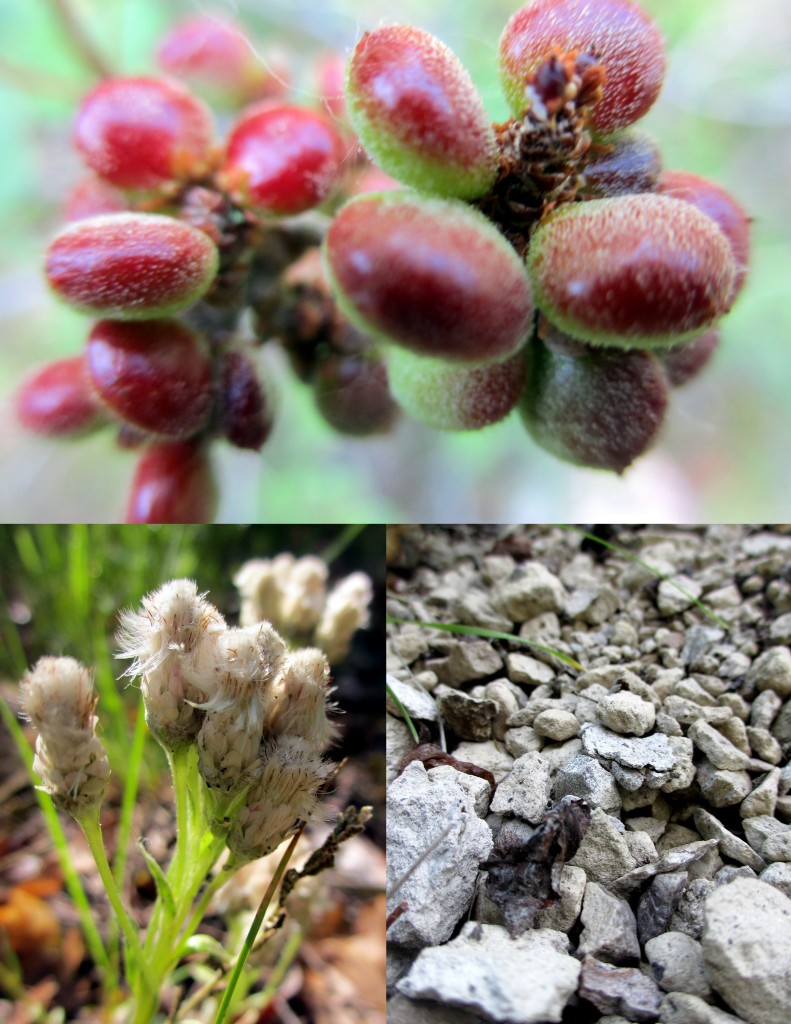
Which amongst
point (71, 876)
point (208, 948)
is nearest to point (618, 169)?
point (208, 948)

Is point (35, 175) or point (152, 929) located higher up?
point (35, 175)

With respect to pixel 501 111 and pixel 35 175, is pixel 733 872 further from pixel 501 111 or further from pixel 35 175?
pixel 35 175

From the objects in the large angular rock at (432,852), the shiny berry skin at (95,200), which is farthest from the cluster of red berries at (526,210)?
the large angular rock at (432,852)

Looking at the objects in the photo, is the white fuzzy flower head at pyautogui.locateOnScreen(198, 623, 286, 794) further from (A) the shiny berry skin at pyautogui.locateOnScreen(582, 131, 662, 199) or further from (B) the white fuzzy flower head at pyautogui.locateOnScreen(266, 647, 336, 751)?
(A) the shiny berry skin at pyautogui.locateOnScreen(582, 131, 662, 199)

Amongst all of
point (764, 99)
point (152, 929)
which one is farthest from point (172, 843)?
point (764, 99)

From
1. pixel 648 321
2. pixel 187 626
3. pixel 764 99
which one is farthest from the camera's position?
pixel 764 99

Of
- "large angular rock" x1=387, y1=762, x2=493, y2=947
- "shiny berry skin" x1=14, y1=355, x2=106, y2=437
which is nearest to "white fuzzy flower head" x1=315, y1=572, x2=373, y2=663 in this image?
"large angular rock" x1=387, y1=762, x2=493, y2=947

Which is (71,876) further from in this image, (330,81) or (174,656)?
(330,81)
